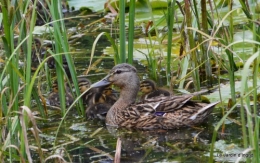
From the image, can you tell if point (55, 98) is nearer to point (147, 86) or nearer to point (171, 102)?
point (147, 86)

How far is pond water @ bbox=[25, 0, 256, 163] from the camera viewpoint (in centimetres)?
432

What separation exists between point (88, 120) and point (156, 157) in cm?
114

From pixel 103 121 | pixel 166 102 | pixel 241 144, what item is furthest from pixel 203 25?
pixel 241 144

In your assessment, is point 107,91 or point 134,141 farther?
point 107,91

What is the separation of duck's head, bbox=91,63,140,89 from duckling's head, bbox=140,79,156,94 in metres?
0.24

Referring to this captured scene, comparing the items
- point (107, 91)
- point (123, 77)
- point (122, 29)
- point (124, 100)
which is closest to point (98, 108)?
point (124, 100)

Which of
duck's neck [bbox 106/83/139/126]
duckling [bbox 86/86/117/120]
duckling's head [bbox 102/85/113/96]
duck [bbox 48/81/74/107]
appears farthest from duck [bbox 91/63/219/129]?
duck [bbox 48/81/74/107]

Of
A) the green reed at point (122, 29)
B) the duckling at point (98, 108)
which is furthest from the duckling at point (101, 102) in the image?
the green reed at point (122, 29)

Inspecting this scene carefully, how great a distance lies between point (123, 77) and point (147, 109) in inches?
15.2

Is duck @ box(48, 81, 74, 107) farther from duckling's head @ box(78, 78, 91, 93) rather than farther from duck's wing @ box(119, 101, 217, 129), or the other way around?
duck's wing @ box(119, 101, 217, 129)

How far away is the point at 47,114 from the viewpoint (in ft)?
17.7

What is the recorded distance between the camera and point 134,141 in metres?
4.88

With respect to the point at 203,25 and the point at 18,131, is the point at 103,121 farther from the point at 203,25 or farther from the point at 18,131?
the point at 18,131

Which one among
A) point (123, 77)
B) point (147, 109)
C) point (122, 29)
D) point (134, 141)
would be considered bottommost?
point (134, 141)
